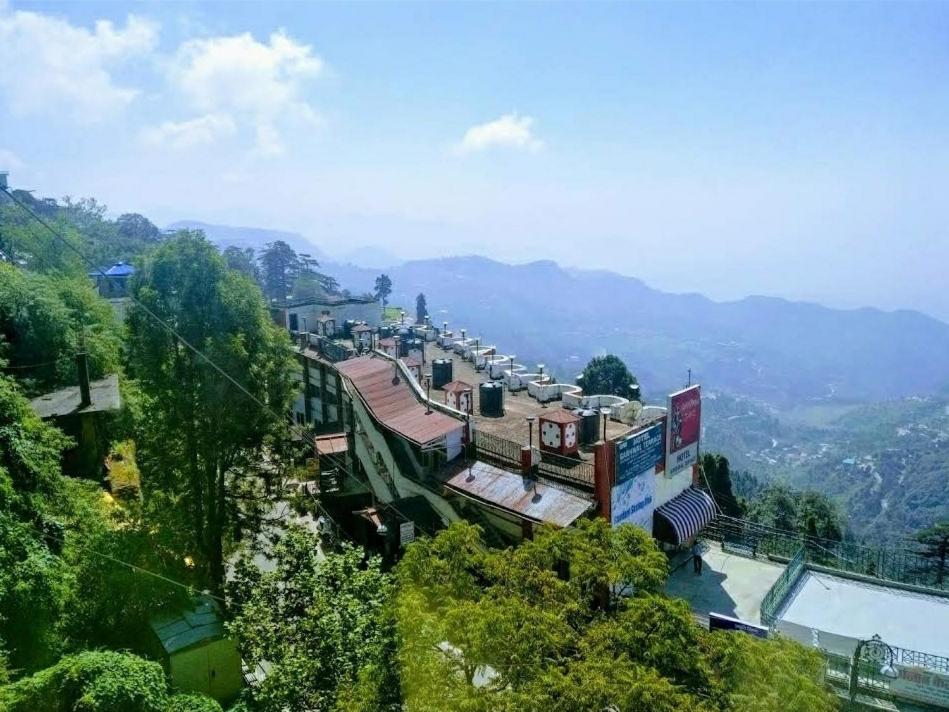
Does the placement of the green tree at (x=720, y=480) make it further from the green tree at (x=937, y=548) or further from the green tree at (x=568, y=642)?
the green tree at (x=568, y=642)

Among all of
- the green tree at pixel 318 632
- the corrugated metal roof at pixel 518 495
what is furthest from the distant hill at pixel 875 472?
the green tree at pixel 318 632

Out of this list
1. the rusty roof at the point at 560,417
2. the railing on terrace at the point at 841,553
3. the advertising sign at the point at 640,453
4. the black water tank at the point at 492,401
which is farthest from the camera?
the black water tank at the point at 492,401

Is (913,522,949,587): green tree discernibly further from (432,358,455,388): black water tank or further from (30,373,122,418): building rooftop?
(30,373,122,418): building rooftop

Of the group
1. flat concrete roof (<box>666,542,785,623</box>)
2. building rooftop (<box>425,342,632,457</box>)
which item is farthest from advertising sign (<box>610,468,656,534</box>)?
flat concrete roof (<box>666,542,785,623</box>)

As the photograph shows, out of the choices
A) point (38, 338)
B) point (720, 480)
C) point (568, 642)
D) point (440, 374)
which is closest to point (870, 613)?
point (568, 642)

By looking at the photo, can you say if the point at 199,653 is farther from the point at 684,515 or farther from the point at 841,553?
the point at 841,553

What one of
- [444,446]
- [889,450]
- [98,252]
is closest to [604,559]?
[444,446]
